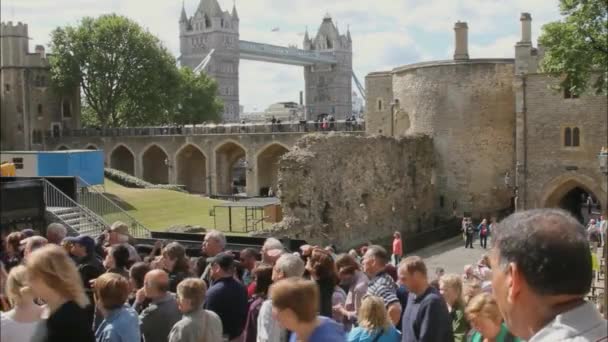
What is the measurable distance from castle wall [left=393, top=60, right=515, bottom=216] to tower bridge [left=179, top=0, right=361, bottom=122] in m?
83.9

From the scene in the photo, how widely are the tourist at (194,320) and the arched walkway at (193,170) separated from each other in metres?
44.9

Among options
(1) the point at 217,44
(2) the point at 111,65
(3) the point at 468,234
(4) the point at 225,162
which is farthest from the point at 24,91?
(1) the point at 217,44

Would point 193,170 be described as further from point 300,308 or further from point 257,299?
point 300,308

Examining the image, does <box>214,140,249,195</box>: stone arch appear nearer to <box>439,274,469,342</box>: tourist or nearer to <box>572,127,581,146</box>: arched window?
<box>572,127,581,146</box>: arched window

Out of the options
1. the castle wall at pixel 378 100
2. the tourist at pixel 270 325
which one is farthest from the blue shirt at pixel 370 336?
the castle wall at pixel 378 100

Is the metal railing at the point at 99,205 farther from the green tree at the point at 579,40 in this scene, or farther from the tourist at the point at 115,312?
the tourist at the point at 115,312

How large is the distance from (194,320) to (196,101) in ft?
197

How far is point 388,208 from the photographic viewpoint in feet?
95.1

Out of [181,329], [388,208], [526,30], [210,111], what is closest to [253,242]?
[181,329]

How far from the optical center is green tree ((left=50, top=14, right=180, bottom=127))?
5269 cm

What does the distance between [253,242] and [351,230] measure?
13778mm

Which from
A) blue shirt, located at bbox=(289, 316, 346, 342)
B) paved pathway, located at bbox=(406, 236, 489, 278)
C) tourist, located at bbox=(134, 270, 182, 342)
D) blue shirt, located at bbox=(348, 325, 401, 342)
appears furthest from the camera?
paved pathway, located at bbox=(406, 236, 489, 278)

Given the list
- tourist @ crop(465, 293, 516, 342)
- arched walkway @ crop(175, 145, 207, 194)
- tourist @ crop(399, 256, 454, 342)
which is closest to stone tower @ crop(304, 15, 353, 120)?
arched walkway @ crop(175, 145, 207, 194)

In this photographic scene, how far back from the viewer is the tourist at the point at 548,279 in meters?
2.43
